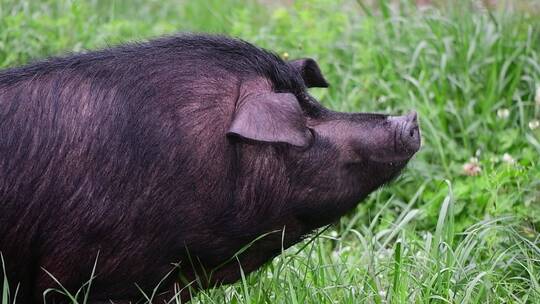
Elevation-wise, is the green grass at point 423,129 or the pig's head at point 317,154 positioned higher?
the pig's head at point 317,154

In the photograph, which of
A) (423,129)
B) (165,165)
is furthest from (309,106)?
(423,129)

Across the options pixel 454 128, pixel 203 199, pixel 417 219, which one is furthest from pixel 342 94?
pixel 203 199

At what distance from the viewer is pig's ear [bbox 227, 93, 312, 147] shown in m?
4.04

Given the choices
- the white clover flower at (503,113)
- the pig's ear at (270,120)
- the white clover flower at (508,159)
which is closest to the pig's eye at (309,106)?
the pig's ear at (270,120)

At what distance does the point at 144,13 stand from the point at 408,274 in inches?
197

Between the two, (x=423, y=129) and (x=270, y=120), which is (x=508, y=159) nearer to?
(x=423, y=129)

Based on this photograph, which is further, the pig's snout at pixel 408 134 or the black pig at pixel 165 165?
the pig's snout at pixel 408 134

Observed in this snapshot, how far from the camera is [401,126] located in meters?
4.28

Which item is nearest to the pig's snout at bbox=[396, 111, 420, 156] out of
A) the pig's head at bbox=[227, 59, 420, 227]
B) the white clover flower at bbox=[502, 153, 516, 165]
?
the pig's head at bbox=[227, 59, 420, 227]

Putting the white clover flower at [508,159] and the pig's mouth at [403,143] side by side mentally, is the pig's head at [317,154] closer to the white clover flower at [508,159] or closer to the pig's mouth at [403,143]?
the pig's mouth at [403,143]

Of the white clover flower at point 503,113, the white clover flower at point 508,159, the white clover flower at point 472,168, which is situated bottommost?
the white clover flower at point 472,168

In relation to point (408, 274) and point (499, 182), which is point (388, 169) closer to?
point (408, 274)

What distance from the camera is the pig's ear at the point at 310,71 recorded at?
4.68m

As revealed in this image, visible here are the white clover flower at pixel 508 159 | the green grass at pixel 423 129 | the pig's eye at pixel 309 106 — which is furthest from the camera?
the white clover flower at pixel 508 159
